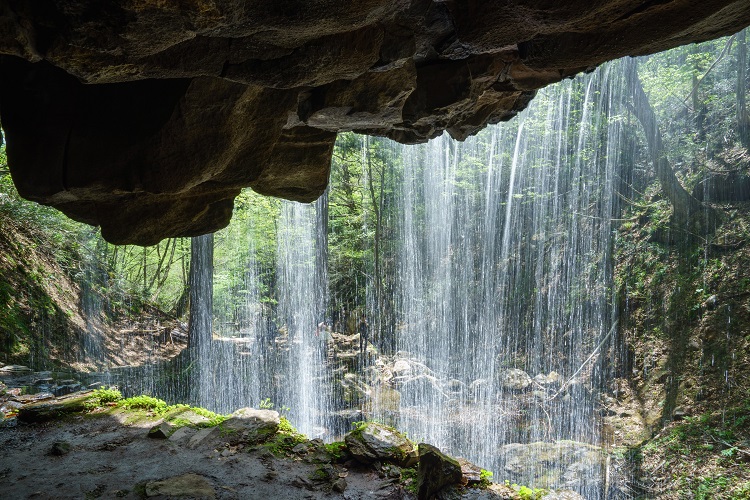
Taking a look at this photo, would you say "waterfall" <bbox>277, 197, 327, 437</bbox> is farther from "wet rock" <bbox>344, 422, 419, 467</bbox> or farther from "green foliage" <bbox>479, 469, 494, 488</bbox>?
"green foliage" <bbox>479, 469, 494, 488</bbox>

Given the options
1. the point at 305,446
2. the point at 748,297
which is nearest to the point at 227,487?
the point at 305,446

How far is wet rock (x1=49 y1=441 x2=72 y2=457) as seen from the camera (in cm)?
524

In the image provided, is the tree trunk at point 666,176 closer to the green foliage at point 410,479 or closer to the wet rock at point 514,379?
the wet rock at point 514,379

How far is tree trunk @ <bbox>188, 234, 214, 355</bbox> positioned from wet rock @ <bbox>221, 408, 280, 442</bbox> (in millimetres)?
6217

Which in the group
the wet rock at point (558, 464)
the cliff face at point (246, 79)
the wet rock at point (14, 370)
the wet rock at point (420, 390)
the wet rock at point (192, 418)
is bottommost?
the wet rock at point (558, 464)

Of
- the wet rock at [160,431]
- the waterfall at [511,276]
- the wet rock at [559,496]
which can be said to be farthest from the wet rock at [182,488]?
the waterfall at [511,276]

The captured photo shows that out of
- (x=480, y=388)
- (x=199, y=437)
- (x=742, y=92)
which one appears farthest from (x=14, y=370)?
(x=742, y=92)

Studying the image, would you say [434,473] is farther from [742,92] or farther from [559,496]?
[742,92]

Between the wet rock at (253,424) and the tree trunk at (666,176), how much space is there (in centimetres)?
1116

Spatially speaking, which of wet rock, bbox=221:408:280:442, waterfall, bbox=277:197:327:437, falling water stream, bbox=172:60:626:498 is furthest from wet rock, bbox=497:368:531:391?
wet rock, bbox=221:408:280:442

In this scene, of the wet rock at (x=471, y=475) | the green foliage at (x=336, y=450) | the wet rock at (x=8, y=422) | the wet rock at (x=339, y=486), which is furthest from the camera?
the wet rock at (x=8, y=422)

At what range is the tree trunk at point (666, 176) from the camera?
12289mm

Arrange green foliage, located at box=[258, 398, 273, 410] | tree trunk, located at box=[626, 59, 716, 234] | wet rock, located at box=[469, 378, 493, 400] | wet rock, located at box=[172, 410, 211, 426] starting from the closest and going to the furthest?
wet rock, located at box=[172, 410, 211, 426]
green foliage, located at box=[258, 398, 273, 410]
tree trunk, located at box=[626, 59, 716, 234]
wet rock, located at box=[469, 378, 493, 400]

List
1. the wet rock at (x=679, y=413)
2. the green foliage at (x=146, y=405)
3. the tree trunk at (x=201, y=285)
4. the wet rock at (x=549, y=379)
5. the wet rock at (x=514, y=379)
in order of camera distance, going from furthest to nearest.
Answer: the wet rock at (x=514, y=379), the wet rock at (x=549, y=379), the tree trunk at (x=201, y=285), the wet rock at (x=679, y=413), the green foliage at (x=146, y=405)
